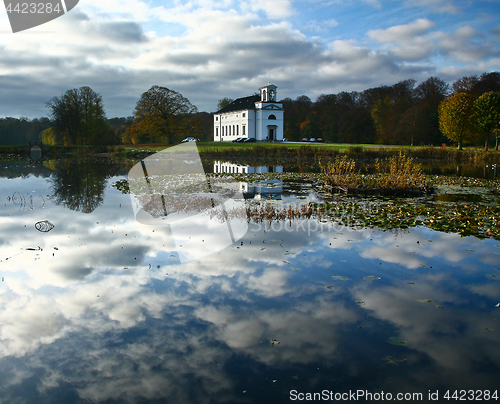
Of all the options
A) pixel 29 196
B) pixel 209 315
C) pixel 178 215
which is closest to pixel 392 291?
pixel 209 315

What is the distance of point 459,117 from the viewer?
48344 mm

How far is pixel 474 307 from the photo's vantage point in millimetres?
5277

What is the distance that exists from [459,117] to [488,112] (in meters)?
3.46

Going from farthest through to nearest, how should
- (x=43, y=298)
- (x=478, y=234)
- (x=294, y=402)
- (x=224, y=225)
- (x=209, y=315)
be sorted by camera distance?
(x=224, y=225)
(x=478, y=234)
(x=43, y=298)
(x=209, y=315)
(x=294, y=402)

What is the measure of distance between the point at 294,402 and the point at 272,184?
50.6ft

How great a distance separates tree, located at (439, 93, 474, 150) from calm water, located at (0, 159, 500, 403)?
1862 inches

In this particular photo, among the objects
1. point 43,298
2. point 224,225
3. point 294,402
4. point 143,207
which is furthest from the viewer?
point 143,207

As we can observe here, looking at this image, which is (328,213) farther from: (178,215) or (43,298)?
(43,298)

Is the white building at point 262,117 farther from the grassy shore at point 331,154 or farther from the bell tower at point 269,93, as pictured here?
the grassy shore at point 331,154

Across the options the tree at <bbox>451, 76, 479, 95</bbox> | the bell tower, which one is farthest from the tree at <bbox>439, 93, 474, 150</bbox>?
the bell tower

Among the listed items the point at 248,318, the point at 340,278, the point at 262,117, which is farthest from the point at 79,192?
the point at 262,117

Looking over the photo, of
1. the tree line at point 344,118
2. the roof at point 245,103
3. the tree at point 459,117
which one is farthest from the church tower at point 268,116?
the tree at point 459,117

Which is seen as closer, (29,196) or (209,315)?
(209,315)

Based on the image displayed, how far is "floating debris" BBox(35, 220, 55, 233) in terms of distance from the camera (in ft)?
31.8
